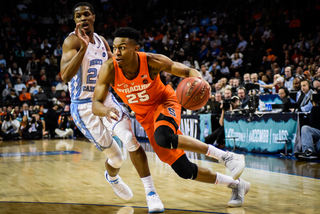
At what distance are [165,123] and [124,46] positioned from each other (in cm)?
81

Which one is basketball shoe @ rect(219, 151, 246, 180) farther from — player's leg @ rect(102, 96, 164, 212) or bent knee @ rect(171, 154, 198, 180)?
player's leg @ rect(102, 96, 164, 212)

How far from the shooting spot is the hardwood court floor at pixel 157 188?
3285 millimetres

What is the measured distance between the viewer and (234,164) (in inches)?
124

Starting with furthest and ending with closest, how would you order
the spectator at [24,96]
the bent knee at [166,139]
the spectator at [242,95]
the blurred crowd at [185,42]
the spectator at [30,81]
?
the spectator at [30,81]
the spectator at [24,96]
the blurred crowd at [185,42]
the spectator at [242,95]
the bent knee at [166,139]

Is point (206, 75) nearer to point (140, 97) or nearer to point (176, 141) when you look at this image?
point (140, 97)

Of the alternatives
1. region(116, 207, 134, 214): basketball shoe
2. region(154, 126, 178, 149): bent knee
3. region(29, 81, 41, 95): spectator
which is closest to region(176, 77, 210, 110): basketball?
region(154, 126, 178, 149): bent knee

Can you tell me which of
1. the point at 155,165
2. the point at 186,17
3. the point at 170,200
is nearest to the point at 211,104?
the point at 155,165

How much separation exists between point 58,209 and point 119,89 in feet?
4.28

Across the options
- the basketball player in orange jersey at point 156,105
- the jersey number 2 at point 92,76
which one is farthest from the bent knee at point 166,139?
the jersey number 2 at point 92,76

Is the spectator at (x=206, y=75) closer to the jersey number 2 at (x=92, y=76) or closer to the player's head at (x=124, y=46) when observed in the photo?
the jersey number 2 at (x=92, y=76)

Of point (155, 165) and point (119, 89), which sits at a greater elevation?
point (119, 89)

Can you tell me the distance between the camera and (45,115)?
1419cm

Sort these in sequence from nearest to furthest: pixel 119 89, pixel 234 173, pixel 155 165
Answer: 1. pixel 234 173
2. pixel 119 89
3. pixel 155 165

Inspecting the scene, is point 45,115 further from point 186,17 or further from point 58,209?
point 58,209
